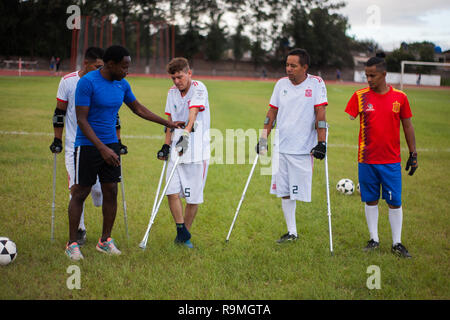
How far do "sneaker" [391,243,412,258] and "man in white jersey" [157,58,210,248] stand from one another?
2.58m

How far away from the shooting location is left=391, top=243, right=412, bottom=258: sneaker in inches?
214

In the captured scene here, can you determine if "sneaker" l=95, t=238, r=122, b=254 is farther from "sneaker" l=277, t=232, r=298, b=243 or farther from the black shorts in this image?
"sneaker" l=277, t=232, r=298, b=243

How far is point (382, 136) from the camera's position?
547cm

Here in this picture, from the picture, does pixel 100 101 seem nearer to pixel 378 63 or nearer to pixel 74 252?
pixel 74 252

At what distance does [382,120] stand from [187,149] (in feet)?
8.16

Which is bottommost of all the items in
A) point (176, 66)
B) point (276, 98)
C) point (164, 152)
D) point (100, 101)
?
point (164, 152)

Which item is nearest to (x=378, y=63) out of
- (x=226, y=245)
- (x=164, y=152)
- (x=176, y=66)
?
(x=176, y=66)

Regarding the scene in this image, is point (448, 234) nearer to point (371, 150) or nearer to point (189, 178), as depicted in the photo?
point (371, 150)

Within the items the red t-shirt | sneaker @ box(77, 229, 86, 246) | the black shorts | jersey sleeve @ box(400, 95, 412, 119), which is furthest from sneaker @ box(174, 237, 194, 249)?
jersey sleeve @ box(400, 95, 412, 119)

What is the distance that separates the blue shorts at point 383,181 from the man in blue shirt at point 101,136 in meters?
3.14

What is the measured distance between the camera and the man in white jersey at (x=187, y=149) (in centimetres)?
544

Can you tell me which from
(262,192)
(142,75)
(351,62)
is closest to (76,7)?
(142,75)

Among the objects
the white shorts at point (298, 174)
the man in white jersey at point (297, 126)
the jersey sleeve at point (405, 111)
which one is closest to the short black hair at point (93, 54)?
the man in white jersey at point (297, 126)

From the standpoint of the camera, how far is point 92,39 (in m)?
43.8
